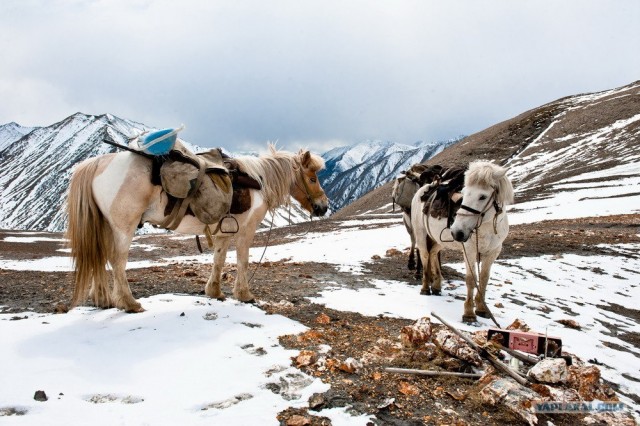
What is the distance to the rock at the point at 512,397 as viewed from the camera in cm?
317

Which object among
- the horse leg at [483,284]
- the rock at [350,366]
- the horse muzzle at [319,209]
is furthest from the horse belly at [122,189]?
the horse leg at [483,284]

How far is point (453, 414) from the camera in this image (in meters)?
3.19

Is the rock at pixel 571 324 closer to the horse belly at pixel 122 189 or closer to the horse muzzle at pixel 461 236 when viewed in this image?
the horse muzzle at pixel 461 236

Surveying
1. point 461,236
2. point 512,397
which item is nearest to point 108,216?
point 512,397

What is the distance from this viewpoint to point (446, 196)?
745 centimetres

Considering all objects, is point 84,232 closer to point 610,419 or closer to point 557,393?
point 557,393

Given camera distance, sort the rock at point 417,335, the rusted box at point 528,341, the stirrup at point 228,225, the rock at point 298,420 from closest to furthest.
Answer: the rock at point 298,420
the rusted box at point 528,341
the rock at point 417,335
the stirrup at point 228,225

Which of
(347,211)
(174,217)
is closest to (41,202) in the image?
(347,211)

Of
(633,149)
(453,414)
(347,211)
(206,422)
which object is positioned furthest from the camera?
(347,211)

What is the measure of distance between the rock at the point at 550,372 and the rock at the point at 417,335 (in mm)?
1146

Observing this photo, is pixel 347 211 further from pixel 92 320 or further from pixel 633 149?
pixel 92 320

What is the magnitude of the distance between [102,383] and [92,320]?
1.86 m

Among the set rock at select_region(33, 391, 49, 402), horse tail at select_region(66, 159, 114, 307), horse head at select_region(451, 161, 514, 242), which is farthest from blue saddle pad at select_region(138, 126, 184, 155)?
horse head at select_region(451, 161, 514, 242)

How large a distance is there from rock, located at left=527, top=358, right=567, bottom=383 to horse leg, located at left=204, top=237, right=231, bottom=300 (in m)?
4.81
